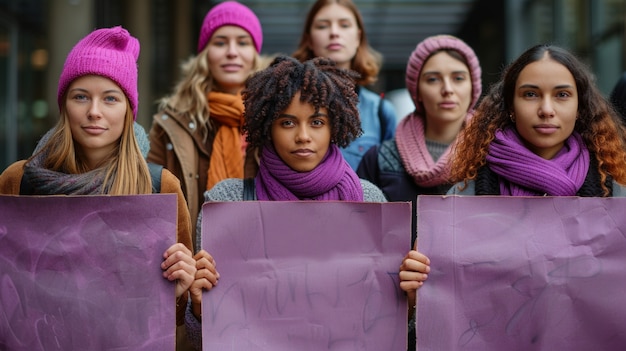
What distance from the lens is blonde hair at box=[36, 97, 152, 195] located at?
108 inches

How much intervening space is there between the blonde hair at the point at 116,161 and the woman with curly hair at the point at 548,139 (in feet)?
3.51

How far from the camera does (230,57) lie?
13.5 ft

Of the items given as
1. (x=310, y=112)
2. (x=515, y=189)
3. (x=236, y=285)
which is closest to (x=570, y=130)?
(x=515, y=189)

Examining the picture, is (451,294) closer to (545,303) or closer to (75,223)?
(545,303)

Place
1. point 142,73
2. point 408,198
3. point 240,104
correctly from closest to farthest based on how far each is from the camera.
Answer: point 408,198 < point 240,104 < point 142,73

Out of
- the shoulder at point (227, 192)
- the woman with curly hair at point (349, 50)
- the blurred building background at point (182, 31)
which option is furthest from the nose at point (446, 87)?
the blurred building background at point (182, 31)

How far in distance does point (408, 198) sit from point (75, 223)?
1.51 metres

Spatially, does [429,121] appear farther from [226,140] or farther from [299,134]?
[299,134]

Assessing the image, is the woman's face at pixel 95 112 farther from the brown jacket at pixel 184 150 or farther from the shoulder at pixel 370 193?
the brown jacket at pixel 184 150

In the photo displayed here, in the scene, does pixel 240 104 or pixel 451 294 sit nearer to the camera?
pixel 451 294

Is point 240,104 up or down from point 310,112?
up

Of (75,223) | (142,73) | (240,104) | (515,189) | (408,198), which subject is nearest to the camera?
(75,223)

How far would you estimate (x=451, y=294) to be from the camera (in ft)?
8.35

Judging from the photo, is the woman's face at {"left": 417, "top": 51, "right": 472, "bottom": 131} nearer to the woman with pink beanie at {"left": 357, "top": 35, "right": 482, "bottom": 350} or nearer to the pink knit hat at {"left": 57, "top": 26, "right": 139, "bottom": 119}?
the woman with pink beanie at {"left": 357, "top": 35, "right": 482, "bottom": 350}
